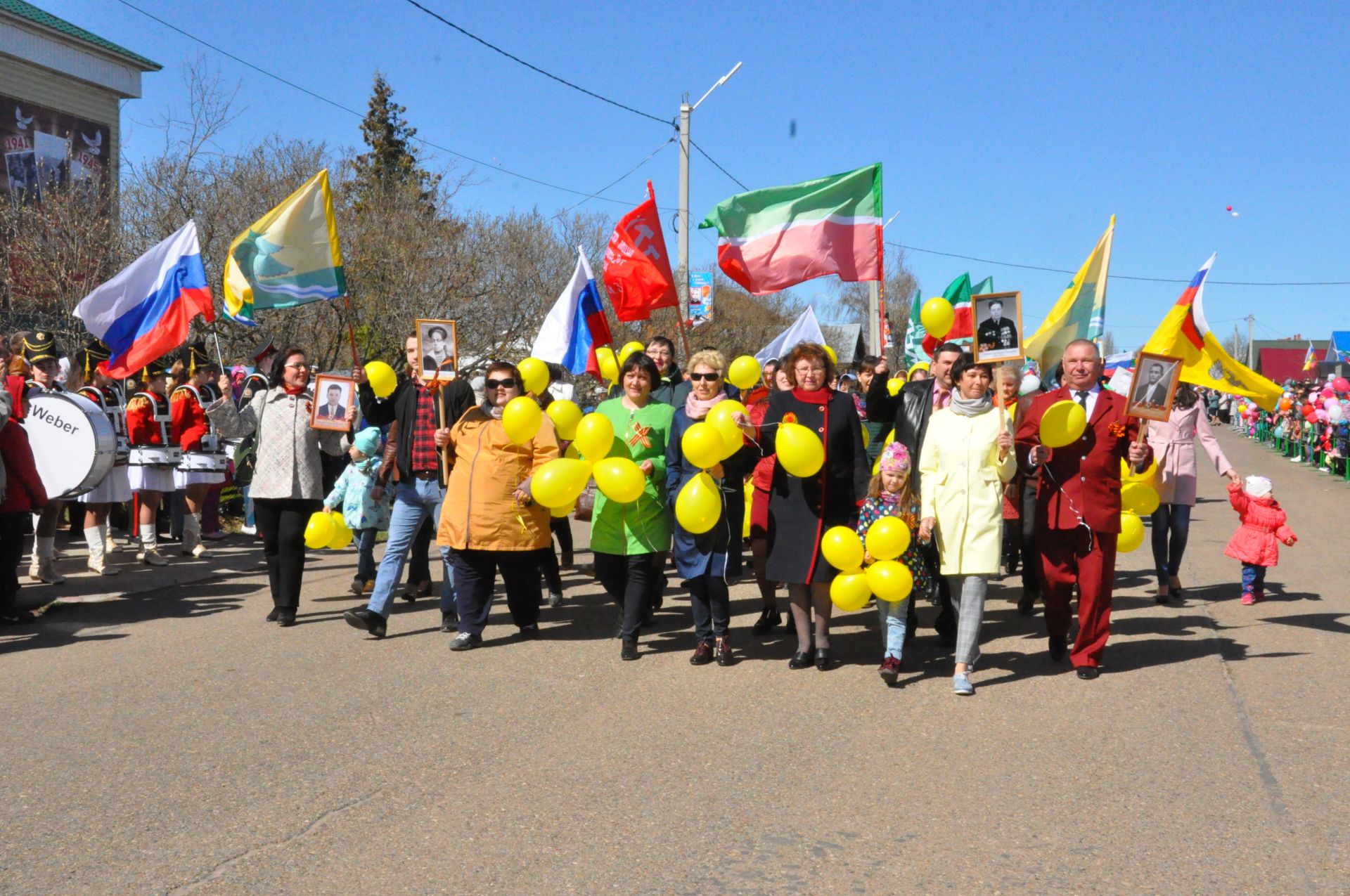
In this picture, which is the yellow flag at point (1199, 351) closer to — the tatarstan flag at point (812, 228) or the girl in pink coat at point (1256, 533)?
the girl in pink coat at point (1256, 533)

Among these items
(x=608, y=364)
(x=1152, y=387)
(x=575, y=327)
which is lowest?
(x=1152, y=387)

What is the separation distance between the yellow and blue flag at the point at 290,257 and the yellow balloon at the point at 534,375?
144cm

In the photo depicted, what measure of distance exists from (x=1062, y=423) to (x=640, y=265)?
5241mm

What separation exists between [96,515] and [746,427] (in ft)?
21.8

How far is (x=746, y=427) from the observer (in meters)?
6.95

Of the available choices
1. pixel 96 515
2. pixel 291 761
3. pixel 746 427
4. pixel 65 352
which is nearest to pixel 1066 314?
pixel 746 427

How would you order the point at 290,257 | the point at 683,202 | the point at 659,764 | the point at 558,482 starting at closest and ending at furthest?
the point at 659,764 → the point at 558,482 → the point at 290,257 → the point at 683,202

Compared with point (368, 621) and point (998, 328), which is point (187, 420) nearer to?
point (368, 621)

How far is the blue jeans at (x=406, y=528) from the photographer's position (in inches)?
311

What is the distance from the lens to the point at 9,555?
851 cm

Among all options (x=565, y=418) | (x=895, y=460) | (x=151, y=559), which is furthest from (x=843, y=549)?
(x=151, y=559)

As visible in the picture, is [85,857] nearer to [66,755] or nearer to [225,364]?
[66,755]

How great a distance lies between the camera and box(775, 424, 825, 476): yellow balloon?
6680 mm

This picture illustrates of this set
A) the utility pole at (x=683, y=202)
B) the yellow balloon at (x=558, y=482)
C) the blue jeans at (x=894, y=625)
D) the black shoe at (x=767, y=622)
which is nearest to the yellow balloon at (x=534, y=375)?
the yellow balloon at (x=558, y=482)
